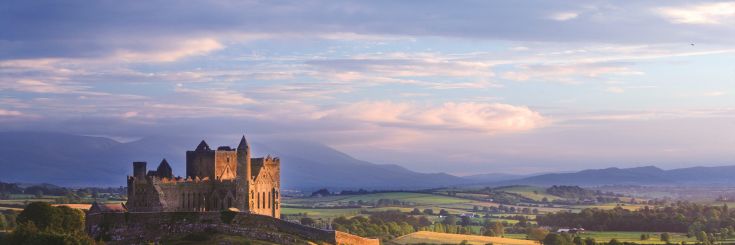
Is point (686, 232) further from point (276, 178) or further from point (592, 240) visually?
point (276, 178)

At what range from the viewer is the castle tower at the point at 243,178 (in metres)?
106

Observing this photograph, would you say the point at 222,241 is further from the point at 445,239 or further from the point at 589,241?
the point at 589,241

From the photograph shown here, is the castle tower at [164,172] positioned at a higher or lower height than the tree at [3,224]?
higher

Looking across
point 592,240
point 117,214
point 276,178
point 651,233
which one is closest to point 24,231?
point 117,214

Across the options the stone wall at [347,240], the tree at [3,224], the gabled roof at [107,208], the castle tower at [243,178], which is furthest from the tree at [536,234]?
the gabled roof at [107,208]

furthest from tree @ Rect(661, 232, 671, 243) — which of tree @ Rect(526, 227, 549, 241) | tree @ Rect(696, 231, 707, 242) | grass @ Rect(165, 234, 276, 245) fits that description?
grass @ Rect(165, 234, 276, 245)

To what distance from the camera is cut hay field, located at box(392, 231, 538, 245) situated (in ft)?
493

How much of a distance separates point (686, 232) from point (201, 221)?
112 meters

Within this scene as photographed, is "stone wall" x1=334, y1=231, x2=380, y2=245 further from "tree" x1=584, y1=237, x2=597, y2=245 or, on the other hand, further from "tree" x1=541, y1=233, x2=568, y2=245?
"tree" x1=584, y1=237, x2=597, y2=245

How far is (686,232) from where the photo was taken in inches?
7387

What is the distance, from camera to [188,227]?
321 ft

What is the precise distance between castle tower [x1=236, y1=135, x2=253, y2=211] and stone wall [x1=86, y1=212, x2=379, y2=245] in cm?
583

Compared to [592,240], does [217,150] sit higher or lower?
higher

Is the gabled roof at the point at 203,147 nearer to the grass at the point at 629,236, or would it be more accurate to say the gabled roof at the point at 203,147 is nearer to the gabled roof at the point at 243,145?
the gabled roof at the point at 243,145
